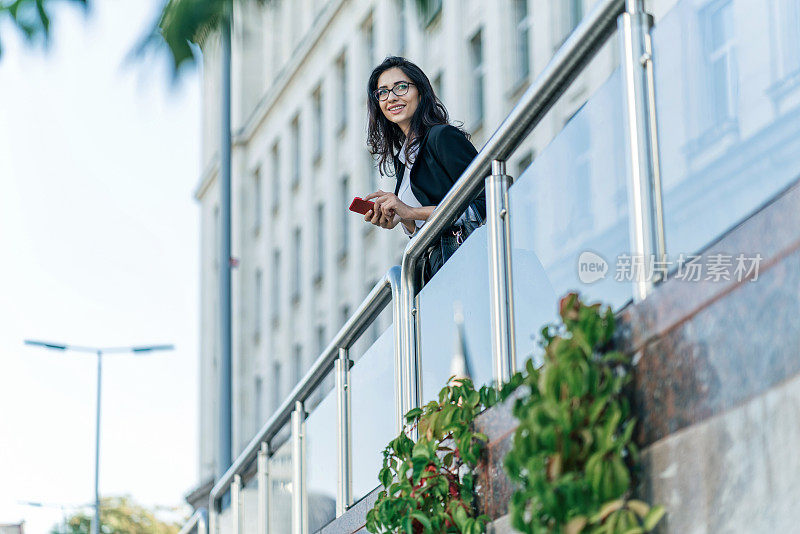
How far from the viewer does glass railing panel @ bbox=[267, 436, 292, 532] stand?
9.52 metres

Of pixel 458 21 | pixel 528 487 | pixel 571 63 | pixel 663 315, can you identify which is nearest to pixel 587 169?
pixel 571 63

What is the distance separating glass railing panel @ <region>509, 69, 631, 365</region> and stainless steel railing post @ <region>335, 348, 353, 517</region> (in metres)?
2.76

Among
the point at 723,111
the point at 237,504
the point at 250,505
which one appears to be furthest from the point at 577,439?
the point at 237,504

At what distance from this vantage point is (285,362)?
43.8 meters

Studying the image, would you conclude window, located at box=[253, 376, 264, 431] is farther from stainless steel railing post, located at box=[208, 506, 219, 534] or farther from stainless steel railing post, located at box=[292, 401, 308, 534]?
stainless steel railing post, located at box=[292, 401, 308, 534]

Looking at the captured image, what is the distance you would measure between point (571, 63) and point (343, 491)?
379 cm

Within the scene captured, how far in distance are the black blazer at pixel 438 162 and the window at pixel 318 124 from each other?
1383 inches

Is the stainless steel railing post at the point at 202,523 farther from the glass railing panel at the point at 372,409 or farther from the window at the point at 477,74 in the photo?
the window at the point at 477,74

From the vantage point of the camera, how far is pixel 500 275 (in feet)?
18.6

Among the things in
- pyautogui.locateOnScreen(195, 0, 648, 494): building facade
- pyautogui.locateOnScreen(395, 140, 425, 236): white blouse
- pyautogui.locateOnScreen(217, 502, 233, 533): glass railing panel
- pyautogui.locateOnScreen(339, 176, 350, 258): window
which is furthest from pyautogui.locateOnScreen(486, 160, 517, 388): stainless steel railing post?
pyautogui.locateOnScreen(339, 176, 350, 258): window

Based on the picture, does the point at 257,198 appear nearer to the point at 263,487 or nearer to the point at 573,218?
the point at 263,487

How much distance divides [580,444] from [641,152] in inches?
33.8

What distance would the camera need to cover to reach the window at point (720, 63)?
3887 mm

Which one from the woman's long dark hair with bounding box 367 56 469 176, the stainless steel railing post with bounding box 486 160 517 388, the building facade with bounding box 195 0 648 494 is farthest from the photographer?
the building facade with bounding box 195 0 648 494
